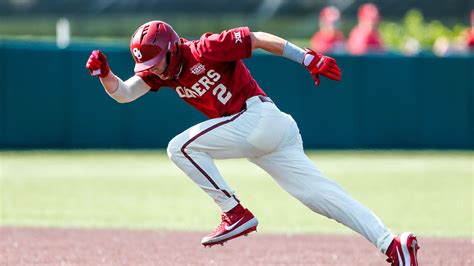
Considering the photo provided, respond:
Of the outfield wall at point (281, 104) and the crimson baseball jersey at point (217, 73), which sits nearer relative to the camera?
the crimson baseball jersey at point (217, 73)

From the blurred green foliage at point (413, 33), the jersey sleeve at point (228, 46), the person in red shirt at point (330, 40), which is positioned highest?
the jersey sleeve at point (228, 46)

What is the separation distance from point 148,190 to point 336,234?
379 cm

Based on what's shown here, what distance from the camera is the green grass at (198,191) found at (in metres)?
10.6

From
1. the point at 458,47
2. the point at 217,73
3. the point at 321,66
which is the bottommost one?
the point at 458,47

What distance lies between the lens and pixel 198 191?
518 inches

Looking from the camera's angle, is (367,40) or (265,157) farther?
(367,40)

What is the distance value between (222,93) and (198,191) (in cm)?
658

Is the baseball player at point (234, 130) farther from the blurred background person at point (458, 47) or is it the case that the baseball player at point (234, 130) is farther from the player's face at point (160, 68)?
the blurred background person at point (458, 47)

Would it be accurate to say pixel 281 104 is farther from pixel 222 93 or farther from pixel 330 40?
pixel 222 93

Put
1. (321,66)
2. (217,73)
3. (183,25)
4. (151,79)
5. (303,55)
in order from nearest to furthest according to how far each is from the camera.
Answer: (321,66)
(303,55)
(217,73)
(151,79)
(183,25)

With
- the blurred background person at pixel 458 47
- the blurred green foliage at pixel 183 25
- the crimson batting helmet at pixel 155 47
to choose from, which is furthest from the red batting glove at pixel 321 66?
the blurred green foliage at pixel 183 25

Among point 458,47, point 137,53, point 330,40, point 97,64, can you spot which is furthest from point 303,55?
point 458,47

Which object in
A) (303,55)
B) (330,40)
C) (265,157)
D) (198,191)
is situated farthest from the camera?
(330,40)

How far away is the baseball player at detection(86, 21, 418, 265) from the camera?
6516 mm
